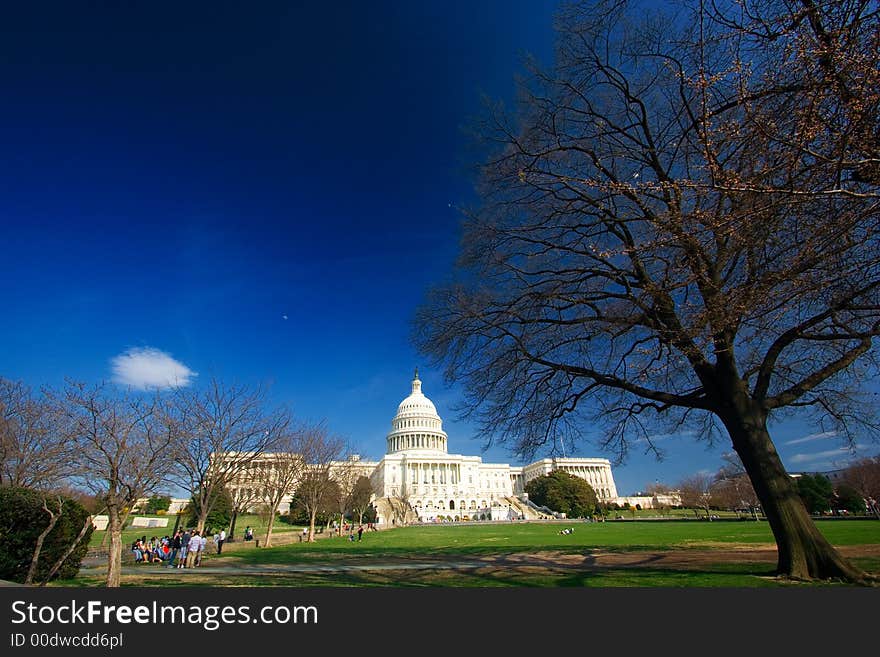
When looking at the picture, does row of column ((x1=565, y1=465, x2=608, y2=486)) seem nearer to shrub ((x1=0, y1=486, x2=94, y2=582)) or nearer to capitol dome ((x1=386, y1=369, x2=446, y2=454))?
capitol dome ((x1=386, y1=369, x2=446, y2=454))

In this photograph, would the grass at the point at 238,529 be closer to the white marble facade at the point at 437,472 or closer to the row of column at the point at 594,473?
the white marble facade at the point at 437,472

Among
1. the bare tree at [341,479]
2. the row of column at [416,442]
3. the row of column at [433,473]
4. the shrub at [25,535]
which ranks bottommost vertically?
the shrub at [25,535]

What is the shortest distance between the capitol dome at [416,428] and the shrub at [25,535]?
114184 mm

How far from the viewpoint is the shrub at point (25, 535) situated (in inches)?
544

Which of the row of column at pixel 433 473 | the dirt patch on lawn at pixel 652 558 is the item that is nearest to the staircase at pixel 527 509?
the row of column at pixel 433 473

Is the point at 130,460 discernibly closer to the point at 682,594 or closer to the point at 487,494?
the point at 682,594

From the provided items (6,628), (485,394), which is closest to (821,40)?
(485,394)

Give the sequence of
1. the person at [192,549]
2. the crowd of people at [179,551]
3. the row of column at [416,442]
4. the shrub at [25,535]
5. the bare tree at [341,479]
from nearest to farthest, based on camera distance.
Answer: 1. the shrub at [25,535]
2. the person at [192,549]
3. the crowd of people at [179,551]
4. the bare tree at [341,479]
5. the row of column at [416,442]

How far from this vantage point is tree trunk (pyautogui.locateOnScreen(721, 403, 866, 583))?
9.59m

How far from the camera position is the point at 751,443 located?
10.7m

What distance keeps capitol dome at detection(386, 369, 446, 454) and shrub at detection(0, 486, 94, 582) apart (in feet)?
375

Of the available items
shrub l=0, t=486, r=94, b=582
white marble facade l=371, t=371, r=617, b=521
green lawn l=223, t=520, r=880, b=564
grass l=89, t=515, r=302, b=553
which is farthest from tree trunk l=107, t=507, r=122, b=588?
white marble facade l=371, t=371, r=617, b=521

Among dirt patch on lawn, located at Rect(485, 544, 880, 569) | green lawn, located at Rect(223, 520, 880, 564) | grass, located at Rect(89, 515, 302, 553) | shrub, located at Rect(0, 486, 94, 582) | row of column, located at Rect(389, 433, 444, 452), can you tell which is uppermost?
row of column, located at Rect(389, 433, 444, 452)

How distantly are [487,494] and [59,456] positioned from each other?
116 m
